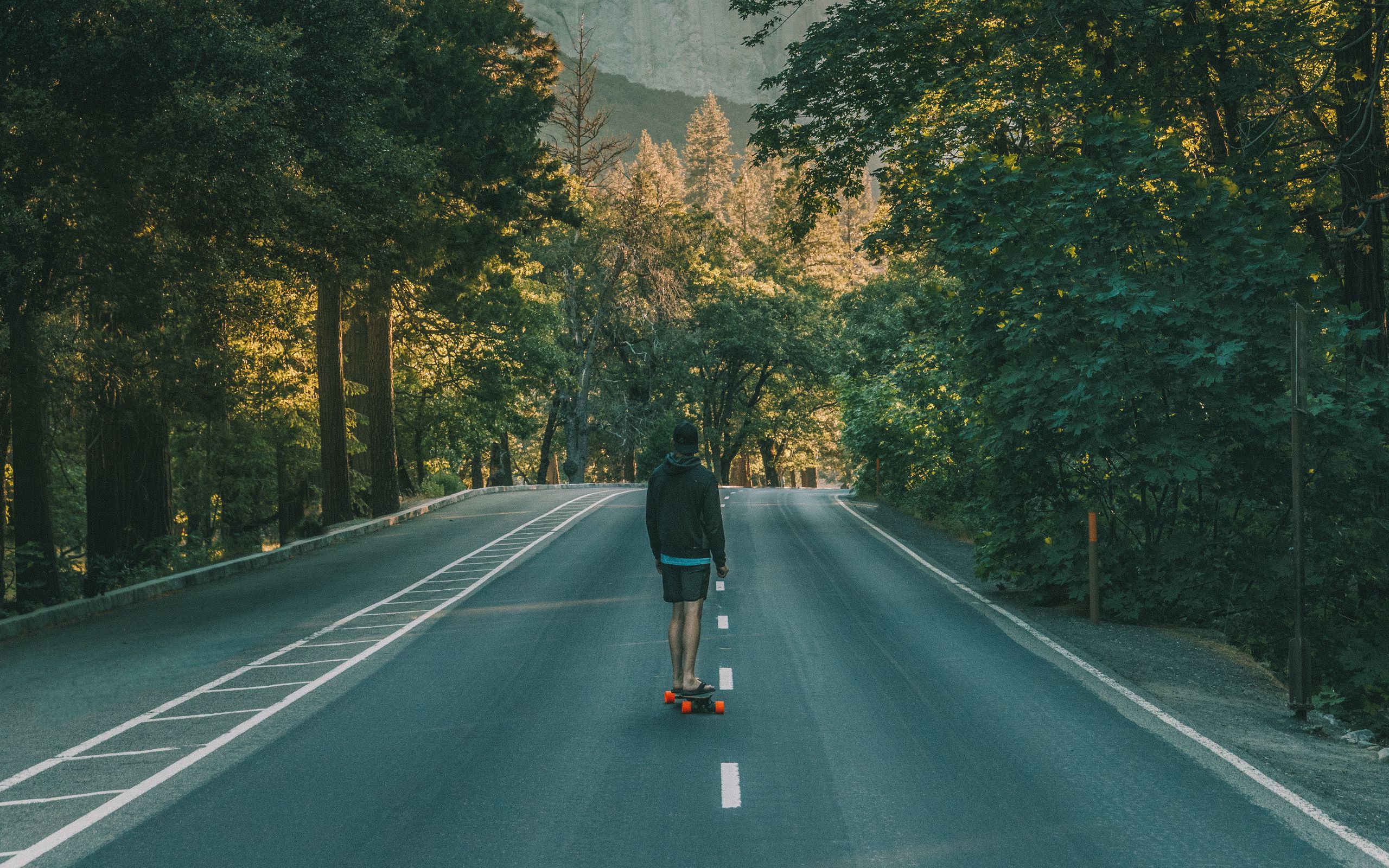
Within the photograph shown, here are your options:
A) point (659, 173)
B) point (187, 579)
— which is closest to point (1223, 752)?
point (187, 579)

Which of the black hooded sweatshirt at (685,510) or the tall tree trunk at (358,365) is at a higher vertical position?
the tall tree trunk at (358,365)

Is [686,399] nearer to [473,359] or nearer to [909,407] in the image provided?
[473,359]

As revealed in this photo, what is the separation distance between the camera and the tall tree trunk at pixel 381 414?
32.5 meters

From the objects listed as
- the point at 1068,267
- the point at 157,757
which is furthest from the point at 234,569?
the point at 1068,267

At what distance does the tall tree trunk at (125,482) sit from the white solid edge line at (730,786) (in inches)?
589

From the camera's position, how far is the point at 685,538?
9.55m

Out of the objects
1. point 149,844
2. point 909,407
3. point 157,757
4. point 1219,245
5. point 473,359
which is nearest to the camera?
point 149,844

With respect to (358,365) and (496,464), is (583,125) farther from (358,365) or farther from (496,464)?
(358,365)

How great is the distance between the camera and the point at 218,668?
39.5 ft

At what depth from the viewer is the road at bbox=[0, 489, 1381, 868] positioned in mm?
6398

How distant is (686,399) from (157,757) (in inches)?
2264

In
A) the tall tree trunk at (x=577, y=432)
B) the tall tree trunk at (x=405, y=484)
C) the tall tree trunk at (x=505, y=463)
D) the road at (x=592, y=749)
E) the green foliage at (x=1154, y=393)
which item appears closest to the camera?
the road at (x=592, y=749)

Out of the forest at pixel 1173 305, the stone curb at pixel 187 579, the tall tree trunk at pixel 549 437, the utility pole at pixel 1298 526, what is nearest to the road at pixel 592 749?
the stone curb at pixel 187 579

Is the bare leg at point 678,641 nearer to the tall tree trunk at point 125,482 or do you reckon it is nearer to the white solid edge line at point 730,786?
the white solid edge line at point 730,786
